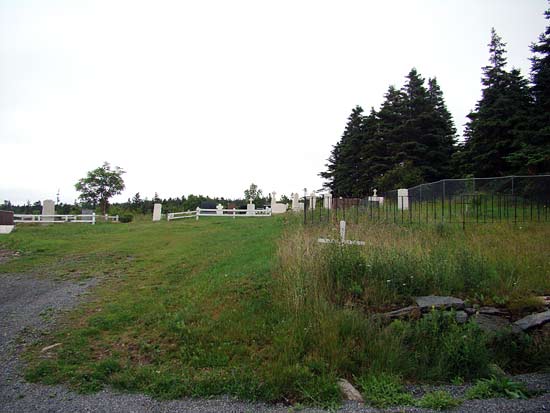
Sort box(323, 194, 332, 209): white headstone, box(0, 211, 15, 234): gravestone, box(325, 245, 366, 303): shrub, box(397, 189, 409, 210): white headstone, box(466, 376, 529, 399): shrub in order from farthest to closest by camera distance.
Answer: box(0, 211, 15, 234): gravestone
box(323, 194, 332, 209): white headstone
box(397, 189, 409, 210): white headstone
box(325, 245, 366, 303): shrub
box(466, 376, 529, 399): shrub

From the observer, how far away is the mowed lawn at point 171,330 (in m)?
3.74

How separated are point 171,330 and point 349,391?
8.31 feet

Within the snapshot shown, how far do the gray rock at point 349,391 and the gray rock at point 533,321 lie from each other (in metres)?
2.70

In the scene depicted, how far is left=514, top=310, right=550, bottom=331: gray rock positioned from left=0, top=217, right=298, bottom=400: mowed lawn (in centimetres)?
330

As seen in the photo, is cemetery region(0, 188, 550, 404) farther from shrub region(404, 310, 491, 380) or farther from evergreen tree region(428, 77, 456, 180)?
evergreen tree region(428, 77, 456, 180)

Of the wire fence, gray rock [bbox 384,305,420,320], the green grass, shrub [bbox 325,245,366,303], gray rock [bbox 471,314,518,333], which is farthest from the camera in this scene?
the wire fence

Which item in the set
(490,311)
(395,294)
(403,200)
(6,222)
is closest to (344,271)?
(395,294)

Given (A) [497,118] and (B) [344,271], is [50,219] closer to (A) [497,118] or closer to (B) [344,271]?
(B) [344,271]

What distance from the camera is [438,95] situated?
1686 inches

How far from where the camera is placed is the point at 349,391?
3.59 meters

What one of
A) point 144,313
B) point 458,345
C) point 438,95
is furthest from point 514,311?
point 438,95

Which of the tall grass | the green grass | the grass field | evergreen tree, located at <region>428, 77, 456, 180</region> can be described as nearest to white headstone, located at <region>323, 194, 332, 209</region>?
the grass field

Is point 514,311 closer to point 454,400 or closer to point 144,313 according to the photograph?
point 454,400

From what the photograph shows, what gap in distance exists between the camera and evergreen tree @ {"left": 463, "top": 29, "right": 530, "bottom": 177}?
80.2 ft
